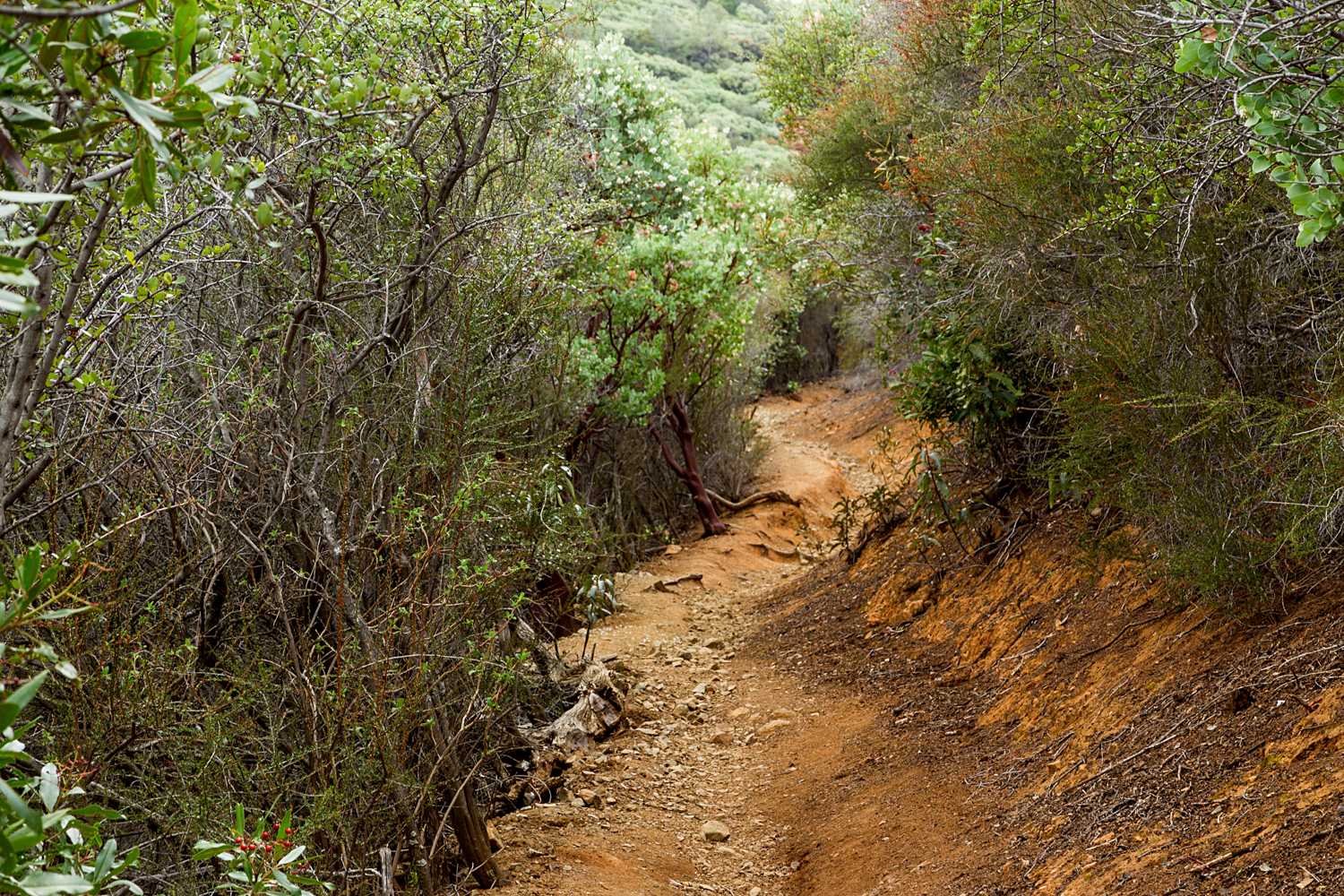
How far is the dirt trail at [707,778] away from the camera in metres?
4.22

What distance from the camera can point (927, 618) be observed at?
6602 mm

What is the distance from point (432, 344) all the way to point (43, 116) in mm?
3163

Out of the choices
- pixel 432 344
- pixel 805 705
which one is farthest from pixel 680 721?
pixel 432 344

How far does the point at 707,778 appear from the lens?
5.50 m

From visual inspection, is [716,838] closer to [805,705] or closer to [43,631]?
[805,705]

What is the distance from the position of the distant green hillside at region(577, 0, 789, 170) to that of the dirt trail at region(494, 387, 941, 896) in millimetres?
33285

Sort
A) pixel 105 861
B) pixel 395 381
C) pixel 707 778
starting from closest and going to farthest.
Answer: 1. pixel 105 861
2. pixel 395 381
3. pixel 707 778

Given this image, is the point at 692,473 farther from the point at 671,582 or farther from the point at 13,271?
the point at 13,271

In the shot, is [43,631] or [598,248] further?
[598,248]

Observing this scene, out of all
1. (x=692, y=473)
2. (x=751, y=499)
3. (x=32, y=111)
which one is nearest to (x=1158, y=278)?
(x=32, y=111)

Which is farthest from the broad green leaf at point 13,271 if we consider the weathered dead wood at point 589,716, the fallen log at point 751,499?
the fallen log at point 751,499

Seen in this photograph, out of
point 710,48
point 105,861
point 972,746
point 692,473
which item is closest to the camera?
point 105,861

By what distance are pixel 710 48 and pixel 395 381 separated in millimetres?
49270

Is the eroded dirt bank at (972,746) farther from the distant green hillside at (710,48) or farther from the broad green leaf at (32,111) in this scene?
the distant green hillside at (710,48)
